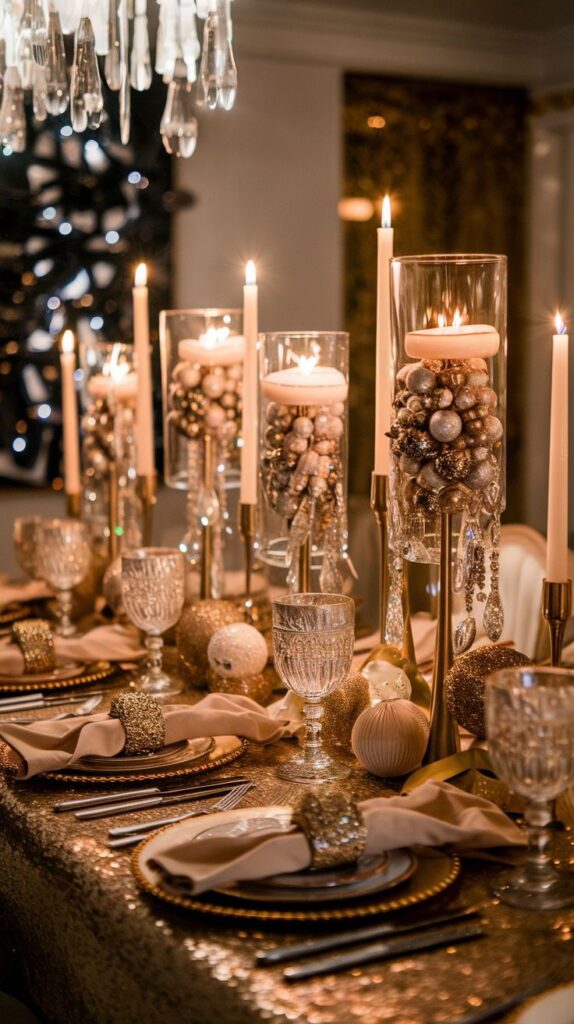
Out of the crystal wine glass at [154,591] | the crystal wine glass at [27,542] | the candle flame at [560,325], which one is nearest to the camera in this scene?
the candle flame at [560,325]

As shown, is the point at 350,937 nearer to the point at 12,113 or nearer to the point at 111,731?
the point at 111,731

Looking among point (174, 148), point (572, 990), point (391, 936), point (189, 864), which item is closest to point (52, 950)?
point (189, 864)

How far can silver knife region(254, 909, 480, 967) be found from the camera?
33.8 inches

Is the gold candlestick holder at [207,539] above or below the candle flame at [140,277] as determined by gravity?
below

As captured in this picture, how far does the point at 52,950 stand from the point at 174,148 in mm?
1288

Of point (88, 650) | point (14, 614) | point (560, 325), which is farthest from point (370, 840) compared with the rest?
Result: point (14, 614)

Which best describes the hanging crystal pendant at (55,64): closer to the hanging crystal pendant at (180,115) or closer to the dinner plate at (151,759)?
the hanging crystal pendant at (180,115)

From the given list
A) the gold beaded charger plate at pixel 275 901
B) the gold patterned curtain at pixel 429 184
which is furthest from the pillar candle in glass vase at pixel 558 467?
the gold patterned curtain at pixel 429 184

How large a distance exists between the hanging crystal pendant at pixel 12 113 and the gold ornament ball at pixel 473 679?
124 centimetres

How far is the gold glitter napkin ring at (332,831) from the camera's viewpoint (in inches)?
37.9

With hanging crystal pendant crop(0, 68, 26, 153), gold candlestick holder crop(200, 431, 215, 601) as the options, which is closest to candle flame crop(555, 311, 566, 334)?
gold candlestick holder crop(200, 431, 215, 601)

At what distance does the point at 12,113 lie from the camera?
203 cm

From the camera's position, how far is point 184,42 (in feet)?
5.96

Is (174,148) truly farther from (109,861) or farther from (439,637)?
(109,861)
